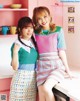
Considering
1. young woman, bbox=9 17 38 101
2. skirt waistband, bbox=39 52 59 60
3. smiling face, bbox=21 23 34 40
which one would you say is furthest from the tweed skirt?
smiling face, bbox=21 23 34 40

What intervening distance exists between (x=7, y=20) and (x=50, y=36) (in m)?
1.02

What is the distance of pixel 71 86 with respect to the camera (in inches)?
83.7

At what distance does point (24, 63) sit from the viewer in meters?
2.25

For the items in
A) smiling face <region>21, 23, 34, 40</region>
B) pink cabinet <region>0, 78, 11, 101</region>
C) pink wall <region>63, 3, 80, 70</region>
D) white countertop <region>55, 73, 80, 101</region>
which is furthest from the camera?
pink wall <region>63, 3, 80, 70</region>

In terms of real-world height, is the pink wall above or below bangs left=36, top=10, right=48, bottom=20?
below

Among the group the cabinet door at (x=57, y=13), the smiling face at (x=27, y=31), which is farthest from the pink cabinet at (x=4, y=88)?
the cabinet door at (x=57, y=13)

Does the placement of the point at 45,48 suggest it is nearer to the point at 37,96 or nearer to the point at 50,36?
the point at 50,36

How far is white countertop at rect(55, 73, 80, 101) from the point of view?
1.95 m

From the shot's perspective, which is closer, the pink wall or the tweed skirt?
the tweed skirt

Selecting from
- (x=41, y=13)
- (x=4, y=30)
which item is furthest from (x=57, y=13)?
(x=41, y=13)

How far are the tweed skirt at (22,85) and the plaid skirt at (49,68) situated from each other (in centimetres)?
7

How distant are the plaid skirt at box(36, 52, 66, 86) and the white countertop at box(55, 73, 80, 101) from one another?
2.6 inches

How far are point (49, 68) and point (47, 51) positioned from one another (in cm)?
14

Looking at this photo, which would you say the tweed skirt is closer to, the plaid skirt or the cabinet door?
the plaid skirt
